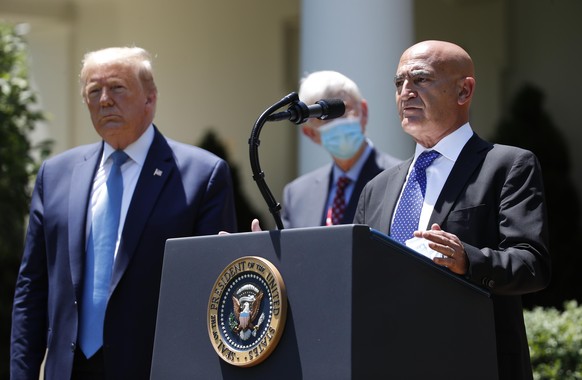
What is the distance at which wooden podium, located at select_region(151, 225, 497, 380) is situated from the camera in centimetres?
246

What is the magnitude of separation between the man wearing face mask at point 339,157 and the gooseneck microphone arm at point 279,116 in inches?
76.2

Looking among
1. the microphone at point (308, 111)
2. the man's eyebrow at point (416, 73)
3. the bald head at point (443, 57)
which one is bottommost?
the microphone at point (308, 111)

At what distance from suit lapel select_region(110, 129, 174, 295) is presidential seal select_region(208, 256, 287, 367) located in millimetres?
1201

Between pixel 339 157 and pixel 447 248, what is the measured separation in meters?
2.32

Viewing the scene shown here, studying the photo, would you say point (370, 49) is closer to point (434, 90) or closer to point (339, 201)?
point (339, 201)

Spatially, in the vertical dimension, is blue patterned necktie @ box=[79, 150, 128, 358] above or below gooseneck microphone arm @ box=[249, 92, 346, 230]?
below

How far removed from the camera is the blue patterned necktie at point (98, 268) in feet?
12.7

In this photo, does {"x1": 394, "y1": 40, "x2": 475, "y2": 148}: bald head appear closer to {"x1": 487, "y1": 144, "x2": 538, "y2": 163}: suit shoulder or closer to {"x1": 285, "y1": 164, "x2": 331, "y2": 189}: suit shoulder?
{"x1": 487, "y1": 144, "x2": 538, "y2": 163}: suit shoulder

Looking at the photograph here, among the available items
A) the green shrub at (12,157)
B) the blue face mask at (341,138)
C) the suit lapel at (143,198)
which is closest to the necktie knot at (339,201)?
the blue face mask at (341,138)

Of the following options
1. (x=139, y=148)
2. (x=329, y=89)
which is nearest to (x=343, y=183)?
(x=329, y=89)

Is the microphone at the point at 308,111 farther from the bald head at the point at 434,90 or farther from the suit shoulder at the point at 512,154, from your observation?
the suit shoulder at the point at 512,154

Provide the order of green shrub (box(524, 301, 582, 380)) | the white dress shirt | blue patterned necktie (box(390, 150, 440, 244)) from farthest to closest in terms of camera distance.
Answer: green shrub (box(524, 301, 582, 380)), the white dress shirt, blue patterned necktie (box(390, 150, 440, 244))

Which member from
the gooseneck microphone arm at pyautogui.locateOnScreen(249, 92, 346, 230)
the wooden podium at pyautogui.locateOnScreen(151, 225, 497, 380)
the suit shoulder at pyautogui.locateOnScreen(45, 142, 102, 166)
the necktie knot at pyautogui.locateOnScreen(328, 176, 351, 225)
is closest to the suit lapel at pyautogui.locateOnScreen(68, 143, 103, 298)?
the suit shoulder at pyautogui.locateOnScreen(45, 142, 102, 166)

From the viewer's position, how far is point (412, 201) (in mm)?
3238
